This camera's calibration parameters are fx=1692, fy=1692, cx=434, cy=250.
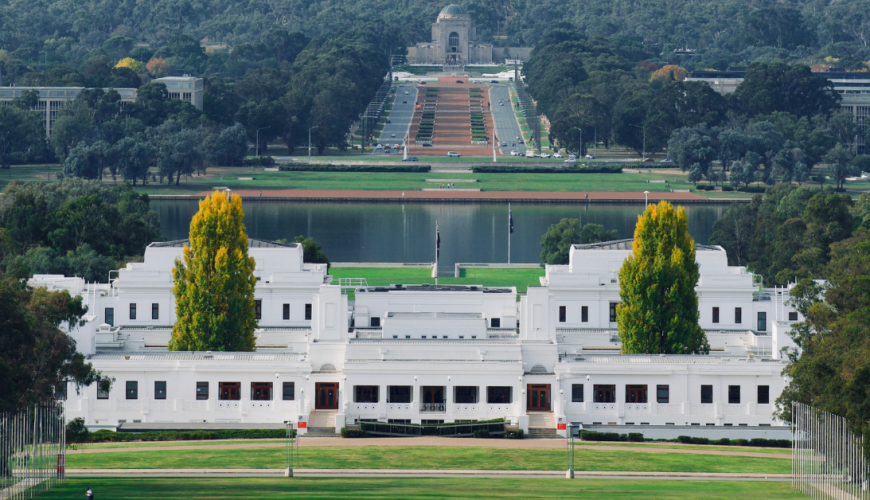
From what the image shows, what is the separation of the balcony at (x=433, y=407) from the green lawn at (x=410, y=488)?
536 inches

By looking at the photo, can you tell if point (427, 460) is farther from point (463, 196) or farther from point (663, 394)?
point (463, 196)

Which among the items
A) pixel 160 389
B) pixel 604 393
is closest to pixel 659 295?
pixel 604 393

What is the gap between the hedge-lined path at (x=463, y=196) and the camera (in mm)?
186000

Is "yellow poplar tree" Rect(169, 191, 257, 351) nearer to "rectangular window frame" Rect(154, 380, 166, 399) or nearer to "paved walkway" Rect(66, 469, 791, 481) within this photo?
"rectangular window frame" Rect(154, 380, 166, 399)

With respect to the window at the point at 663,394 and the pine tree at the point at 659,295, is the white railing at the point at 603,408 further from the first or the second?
the pine tree at the point at 659,295

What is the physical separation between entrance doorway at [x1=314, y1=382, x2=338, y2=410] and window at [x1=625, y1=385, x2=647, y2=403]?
44.1ft

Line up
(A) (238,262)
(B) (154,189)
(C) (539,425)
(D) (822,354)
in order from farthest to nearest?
(B) (154,189)
(A) (238,262)
(C) (539,425)
(D) (822,354)

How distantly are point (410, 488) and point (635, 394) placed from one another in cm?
2079

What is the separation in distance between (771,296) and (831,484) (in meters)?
40.5

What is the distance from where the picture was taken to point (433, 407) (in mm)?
76500

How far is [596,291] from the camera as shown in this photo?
98000 millimetres

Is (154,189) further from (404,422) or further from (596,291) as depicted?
(404,422)

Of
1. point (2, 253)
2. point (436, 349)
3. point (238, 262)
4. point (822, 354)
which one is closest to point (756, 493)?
point (822, 354)

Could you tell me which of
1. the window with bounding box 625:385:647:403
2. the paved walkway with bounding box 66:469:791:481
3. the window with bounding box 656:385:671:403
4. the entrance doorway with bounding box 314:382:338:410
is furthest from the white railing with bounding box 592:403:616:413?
the paved walkway with bounding box 66:469:791:481
